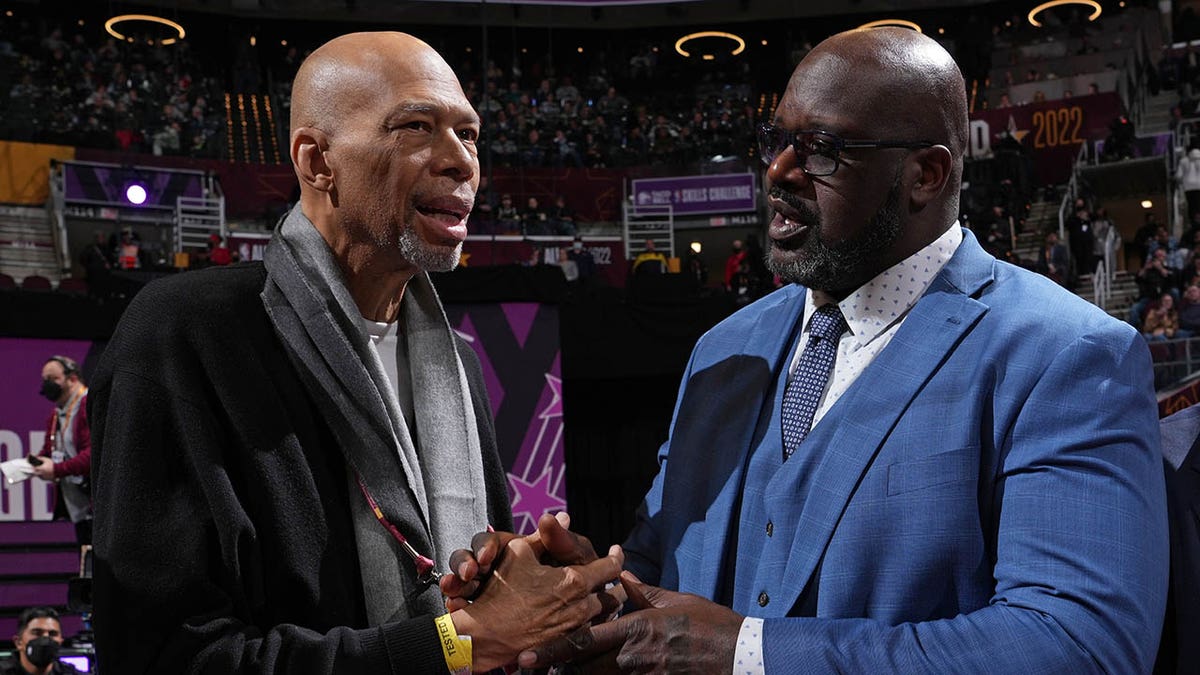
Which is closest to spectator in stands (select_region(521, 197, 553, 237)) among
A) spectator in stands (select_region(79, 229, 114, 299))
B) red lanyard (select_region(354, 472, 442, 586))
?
spectator in stands (select_region(79, 229, 114, 299))

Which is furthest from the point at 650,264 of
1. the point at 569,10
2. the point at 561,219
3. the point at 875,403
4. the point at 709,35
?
the point at 875,403

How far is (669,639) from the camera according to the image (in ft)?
5.56

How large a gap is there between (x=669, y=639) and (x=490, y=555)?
348mm

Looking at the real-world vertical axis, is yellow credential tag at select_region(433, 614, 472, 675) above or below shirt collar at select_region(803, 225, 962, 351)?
below

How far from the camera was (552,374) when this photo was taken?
10.2m

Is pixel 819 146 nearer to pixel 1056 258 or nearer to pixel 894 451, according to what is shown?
pixel 894 451

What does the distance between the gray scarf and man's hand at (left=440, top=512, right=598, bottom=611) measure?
0.11 m

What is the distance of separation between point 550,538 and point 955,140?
91 cm

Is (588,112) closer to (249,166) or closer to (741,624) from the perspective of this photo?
(249,166)

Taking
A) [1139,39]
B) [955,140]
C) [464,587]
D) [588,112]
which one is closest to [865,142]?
[955,140]

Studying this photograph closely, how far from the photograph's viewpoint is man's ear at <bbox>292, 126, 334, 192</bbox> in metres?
2.22

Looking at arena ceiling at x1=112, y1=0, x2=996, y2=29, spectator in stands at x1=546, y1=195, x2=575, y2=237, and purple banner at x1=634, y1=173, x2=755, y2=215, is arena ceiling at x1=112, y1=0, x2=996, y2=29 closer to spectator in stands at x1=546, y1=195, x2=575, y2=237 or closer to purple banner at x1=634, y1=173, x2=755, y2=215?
purple banner at x1=634, y1=173, x2=755, y2=215

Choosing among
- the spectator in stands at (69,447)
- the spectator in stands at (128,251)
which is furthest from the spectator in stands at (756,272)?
the spectator in stands at (69,447)

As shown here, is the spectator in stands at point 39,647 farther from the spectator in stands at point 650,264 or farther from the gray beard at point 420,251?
the spectator in stands at point 650,264
